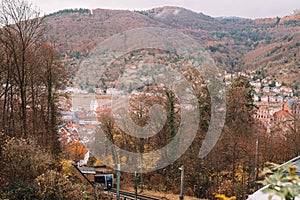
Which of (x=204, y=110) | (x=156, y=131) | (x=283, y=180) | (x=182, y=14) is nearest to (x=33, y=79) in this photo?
(x=156, y=131)

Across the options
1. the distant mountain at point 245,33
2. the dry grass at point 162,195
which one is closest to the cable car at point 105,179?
the dry grass at point 162,195

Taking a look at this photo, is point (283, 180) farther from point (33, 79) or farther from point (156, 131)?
point (156, 131)

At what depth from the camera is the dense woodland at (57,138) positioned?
22.3ft

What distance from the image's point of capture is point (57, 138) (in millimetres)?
11359

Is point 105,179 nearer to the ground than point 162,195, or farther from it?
farther from it

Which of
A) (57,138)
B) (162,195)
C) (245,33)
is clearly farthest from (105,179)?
(245,33)

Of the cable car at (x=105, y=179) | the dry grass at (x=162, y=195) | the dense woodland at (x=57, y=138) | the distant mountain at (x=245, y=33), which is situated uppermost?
the distant mountain at (x=245, y=33)

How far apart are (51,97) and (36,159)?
17.1 feet

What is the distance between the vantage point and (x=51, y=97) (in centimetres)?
1155

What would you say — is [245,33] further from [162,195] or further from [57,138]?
[57,138]

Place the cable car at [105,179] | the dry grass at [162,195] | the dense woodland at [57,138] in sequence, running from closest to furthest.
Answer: the dense woodland at [57,138]
the dry grass at [162,195]
the cable car at [105,179]

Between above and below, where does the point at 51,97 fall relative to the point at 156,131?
above

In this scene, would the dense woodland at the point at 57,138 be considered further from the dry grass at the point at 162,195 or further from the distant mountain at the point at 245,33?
the distant mountain at the point at 245,33

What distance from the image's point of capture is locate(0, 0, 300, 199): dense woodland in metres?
6.81
